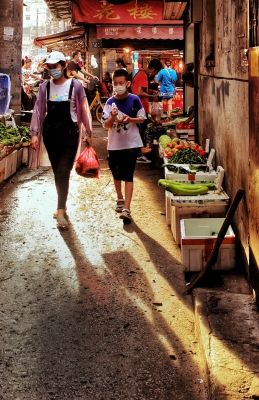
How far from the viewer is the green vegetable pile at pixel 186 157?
8.28 metres

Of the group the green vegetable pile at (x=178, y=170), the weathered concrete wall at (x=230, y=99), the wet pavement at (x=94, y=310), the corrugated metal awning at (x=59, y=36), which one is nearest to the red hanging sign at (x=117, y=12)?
the corrugated metal awning at (x=59, y=36)

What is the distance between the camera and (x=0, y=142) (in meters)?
10.2

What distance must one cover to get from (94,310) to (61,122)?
3.27 metres

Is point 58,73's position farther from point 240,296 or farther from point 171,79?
point 171,79

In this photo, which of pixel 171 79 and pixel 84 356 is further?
pixel 171 79

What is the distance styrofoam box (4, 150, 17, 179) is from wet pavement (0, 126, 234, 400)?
2.15m

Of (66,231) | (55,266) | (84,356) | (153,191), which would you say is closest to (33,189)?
(153,191)

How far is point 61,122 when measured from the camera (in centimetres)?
739

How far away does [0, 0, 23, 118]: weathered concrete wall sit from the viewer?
485 inches

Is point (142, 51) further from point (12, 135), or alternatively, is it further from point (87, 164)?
point (87, 164)

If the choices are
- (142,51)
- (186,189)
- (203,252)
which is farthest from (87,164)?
(142,51)

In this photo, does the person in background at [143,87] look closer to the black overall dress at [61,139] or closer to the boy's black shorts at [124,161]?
the boy's black shorts at [124,161]

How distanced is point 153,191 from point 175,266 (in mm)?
3748

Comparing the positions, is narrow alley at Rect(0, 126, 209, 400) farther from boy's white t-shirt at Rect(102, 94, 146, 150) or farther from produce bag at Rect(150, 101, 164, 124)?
produce bag at Rect(150, 101, 164, 124)
